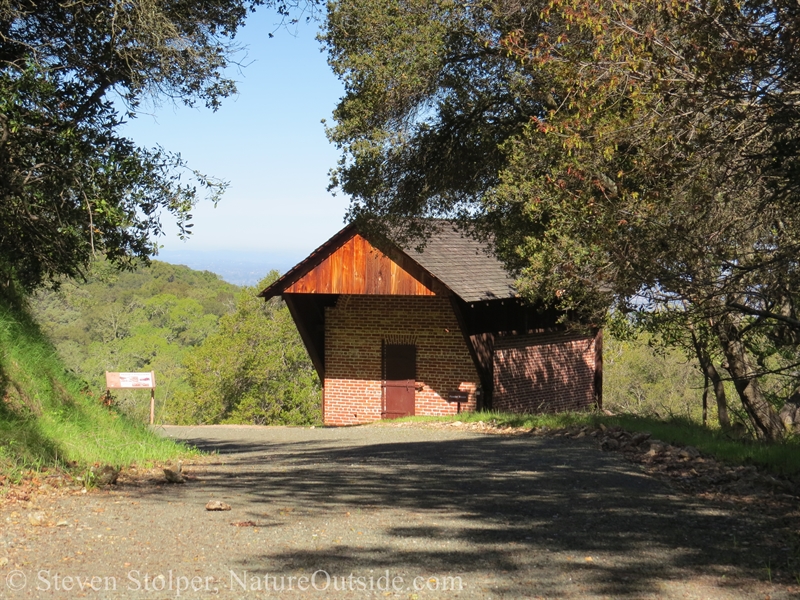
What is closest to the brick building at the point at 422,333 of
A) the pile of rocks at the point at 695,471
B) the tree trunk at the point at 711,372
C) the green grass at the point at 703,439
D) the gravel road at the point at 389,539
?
the green grass at the point at 703,439

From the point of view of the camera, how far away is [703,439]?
11406 millimetres

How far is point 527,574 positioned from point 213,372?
4337 centimetres

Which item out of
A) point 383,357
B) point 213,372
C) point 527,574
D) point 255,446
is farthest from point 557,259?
point 213,372

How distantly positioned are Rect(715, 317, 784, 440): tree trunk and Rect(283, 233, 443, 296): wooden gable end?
347 inches

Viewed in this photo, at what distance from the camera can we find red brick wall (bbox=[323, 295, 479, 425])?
23.7m

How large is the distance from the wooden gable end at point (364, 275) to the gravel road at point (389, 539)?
1336 centimetres

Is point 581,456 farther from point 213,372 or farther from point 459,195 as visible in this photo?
point 213,372

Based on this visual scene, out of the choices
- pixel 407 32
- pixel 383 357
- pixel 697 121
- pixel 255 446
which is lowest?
pixel 255 446

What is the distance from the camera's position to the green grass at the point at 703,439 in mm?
9273

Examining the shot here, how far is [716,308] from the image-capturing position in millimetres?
10117

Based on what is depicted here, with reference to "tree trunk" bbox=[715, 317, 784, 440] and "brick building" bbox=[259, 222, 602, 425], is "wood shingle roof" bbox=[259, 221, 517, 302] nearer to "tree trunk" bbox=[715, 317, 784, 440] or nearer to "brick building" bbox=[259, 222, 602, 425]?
"brick building" bbox=[259, 222, 602, 425]

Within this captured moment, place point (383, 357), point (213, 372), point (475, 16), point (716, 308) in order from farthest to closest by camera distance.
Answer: point (213, 372) → point (383, 357) → point (475, 16) → point (716, 308)

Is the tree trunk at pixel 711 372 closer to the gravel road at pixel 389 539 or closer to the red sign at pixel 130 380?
the gravel road at pixel 389 539

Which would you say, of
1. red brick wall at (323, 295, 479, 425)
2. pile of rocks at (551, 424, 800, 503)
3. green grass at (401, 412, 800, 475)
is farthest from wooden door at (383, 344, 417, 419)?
pile of rocks at (551, 424, 800, 503)
